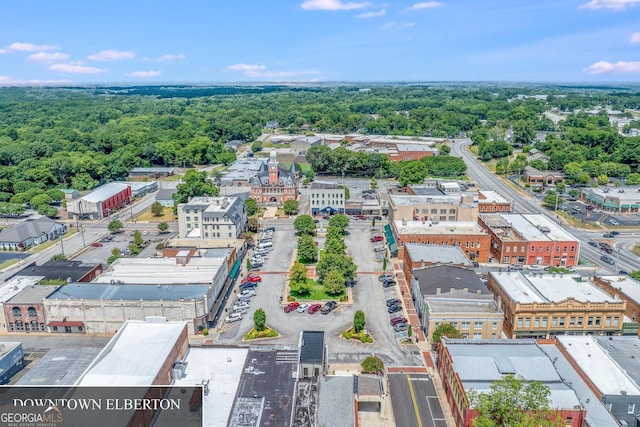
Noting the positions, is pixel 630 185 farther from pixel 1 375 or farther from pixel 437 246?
pixel 1 375

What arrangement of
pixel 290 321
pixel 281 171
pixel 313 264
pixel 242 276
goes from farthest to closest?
pixel 281 171
pixel 313 264
pixel 242 276
pixel 290 321

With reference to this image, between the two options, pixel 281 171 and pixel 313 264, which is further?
pixel 281 171

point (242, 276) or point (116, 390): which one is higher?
point (116, 390)

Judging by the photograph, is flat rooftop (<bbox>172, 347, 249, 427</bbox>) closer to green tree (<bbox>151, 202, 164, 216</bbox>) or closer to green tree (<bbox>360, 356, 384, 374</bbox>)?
green tree (<bbox>360, 356, 384, 374</bbox>)

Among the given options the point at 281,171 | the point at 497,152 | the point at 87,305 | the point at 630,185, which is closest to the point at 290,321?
the point at 87,305

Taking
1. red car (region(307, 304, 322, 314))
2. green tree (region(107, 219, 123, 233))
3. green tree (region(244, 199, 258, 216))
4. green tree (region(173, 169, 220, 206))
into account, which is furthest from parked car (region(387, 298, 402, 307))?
green tree (region(173, 169, 220, 206))

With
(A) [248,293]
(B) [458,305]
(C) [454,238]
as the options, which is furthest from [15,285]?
(C) [454,238]
